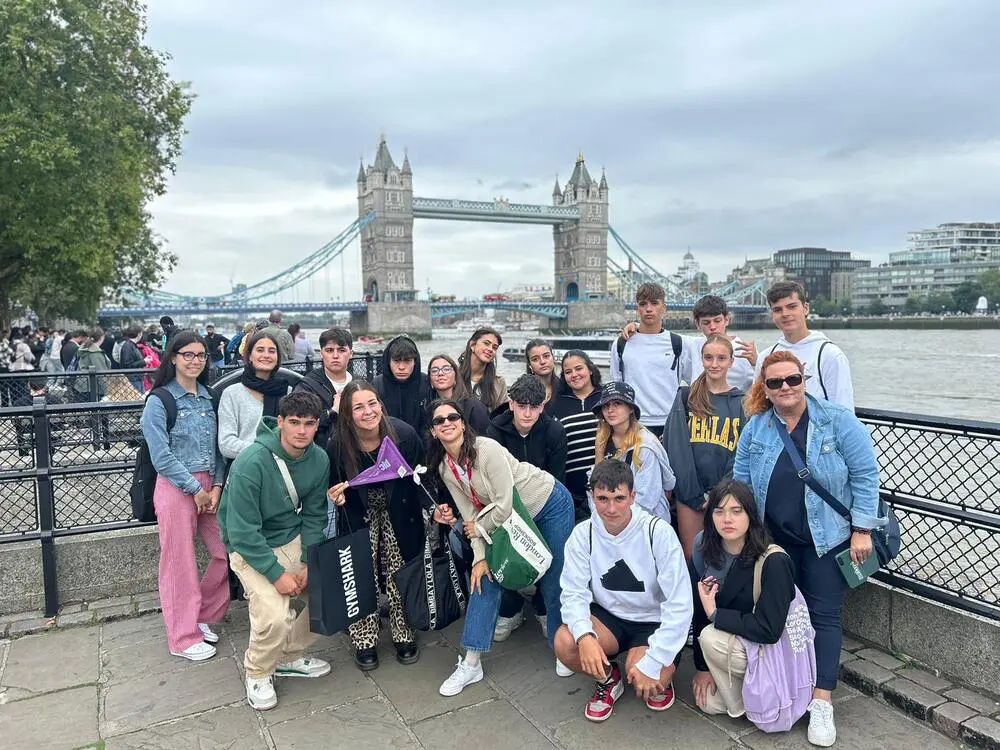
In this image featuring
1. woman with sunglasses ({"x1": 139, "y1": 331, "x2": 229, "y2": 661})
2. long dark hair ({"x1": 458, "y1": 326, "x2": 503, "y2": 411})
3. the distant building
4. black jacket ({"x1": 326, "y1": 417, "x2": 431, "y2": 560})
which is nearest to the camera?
A: black jacket ({"x1": 326, "y1": 417, "x2": 431, "y2": 560})

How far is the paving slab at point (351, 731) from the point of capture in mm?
2949

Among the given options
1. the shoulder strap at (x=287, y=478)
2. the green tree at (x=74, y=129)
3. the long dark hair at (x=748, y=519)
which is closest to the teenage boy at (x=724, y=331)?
the long dark hair at (x=748, y=519)

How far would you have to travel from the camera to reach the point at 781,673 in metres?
2.92

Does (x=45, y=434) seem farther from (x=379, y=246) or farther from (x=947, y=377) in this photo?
(x=379, y=246)

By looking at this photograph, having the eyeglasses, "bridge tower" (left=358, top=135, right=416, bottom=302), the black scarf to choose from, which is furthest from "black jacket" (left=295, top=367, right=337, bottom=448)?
"bridge tower" (left=358, top=135, right=416, bottom=302)

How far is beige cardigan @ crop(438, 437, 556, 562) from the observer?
11.1 ft

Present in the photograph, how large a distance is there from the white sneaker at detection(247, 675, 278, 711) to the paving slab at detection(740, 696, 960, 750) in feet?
6.58

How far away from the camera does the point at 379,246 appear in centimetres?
8306

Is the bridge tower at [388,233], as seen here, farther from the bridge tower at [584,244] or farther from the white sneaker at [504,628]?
the white sneaker at [504,628]

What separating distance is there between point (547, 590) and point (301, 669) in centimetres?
124

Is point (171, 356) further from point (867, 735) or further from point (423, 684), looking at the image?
point (867, 735)

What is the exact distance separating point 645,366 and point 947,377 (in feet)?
90.5

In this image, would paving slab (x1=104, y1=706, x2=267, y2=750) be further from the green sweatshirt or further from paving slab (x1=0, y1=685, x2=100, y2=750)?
the green sweatshirt

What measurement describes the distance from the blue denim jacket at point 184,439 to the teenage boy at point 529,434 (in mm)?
1497
